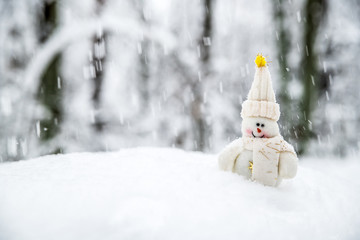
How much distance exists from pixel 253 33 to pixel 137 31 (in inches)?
109

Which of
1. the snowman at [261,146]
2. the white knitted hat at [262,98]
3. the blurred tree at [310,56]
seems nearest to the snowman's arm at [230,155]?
the snowman at [261,146]

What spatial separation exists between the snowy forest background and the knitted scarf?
366 cm

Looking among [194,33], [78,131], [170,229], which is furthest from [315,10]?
[78,131]

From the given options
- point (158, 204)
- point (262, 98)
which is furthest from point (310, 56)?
point (158, 204)

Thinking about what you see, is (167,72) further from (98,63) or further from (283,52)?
(283,52)

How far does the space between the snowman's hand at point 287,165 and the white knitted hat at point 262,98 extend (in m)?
0.27

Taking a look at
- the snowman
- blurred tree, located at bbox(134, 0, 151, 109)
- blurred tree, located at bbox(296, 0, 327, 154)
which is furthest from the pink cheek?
blurred tree, located at bbox(134, 0, 151, 109)

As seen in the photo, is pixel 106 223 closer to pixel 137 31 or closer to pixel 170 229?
pixel 170 229

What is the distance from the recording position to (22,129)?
18.1ft

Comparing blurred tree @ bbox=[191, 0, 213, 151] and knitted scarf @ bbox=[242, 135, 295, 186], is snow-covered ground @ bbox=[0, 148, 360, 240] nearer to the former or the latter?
knitted scarf @ bbox=[242, 135, 295, 186]

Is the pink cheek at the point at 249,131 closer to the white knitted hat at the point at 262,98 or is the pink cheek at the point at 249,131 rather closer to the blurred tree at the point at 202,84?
the white knitted hat at the point at 262,98

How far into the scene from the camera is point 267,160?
1709mm

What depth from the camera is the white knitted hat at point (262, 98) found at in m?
1.77

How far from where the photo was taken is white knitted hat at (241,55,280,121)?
1.77 meters
